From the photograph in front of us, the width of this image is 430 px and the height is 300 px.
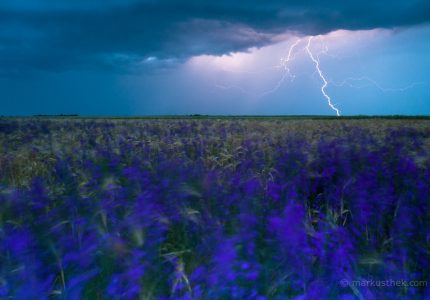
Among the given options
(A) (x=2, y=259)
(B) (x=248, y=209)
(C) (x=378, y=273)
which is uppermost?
(B) (x=248, y=209)

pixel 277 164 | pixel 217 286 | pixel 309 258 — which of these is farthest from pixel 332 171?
pixel 217 286

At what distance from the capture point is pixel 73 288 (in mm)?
1991

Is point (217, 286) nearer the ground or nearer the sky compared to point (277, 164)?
nearer the ground

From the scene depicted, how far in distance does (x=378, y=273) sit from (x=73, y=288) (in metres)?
1.80

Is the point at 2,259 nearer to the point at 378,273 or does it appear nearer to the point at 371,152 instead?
the point at 378,273

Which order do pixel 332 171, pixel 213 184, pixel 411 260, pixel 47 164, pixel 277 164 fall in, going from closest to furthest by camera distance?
pixel 411 260, pixel 213 184, pixel 332 171, pixel 277 164, pixel 47 164

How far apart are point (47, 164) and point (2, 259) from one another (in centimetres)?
260

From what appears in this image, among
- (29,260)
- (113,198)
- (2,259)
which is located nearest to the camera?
(29,260)

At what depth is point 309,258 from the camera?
2.19 metres

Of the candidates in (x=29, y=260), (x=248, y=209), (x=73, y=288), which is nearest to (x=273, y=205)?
(x=248, y=209)

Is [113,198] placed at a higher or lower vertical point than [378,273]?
higher

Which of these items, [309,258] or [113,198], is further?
[113,198]

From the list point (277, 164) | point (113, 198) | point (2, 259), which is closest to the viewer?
point (2, 259)

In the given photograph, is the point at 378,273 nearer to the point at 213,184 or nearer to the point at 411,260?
the point at 411,260
